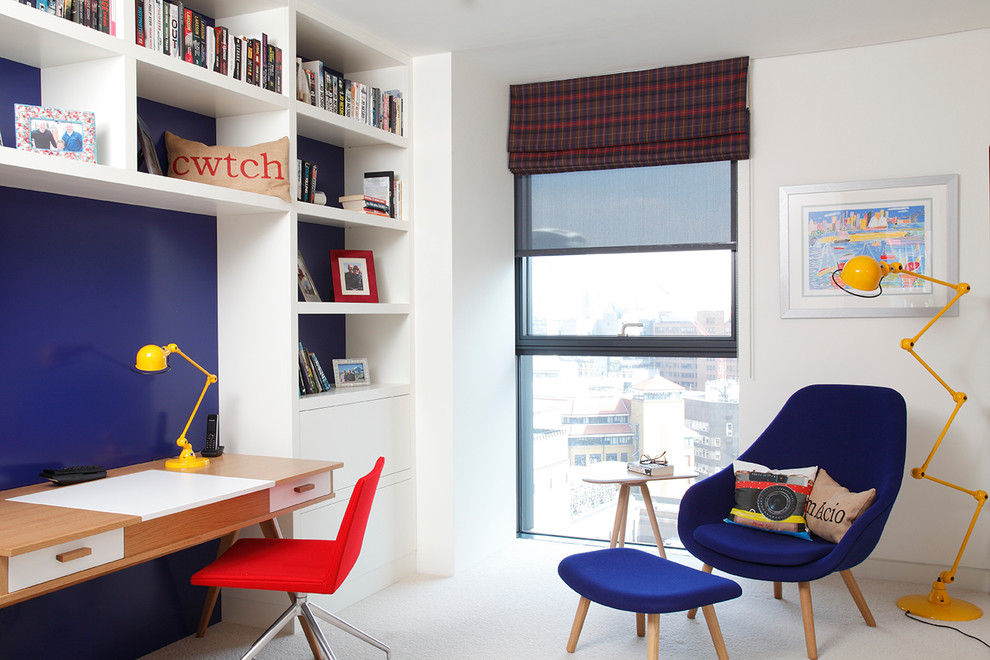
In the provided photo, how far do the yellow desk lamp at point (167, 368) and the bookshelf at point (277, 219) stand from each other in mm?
286

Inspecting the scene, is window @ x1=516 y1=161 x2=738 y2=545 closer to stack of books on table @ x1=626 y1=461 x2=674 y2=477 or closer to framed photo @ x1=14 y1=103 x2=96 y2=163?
stack of books on table @ x1=626 y1=461 x2=674 y2=477

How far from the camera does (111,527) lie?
200 centimetres

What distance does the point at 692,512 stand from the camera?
3246 mm

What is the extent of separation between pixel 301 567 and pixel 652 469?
1.81m

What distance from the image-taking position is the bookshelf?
2439mm

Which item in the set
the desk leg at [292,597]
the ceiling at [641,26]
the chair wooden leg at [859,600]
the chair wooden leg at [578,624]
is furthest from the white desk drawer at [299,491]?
the chair wooden leg at [859,600]

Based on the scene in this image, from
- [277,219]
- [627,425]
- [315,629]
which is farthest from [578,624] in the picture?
[277,219]

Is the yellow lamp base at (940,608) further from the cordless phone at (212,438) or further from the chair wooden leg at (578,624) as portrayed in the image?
the cordless phone at (212,438)

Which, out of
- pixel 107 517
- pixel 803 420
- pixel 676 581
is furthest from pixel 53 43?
pixel 803 420

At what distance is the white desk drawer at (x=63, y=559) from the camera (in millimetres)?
1819

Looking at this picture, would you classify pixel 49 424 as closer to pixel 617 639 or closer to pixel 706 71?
pixel 617 639

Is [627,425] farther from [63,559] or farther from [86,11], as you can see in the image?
[86,11]

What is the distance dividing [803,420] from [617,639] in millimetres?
1265

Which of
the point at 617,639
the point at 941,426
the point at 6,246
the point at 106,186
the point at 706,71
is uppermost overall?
the point at 706,71
